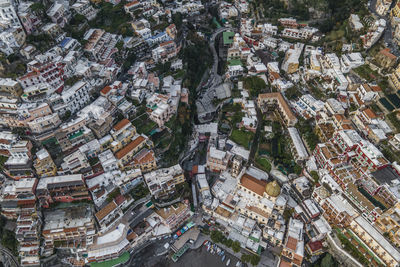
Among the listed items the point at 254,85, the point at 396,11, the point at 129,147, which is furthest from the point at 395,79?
the point at 129,147

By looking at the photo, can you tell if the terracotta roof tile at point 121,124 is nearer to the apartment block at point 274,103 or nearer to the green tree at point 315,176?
the apartment block at point 274,103

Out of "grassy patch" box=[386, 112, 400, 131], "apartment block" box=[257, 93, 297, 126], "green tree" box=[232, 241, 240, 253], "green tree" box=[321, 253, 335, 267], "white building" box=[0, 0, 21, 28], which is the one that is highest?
"white building" box=[0, 0, 21, 28]

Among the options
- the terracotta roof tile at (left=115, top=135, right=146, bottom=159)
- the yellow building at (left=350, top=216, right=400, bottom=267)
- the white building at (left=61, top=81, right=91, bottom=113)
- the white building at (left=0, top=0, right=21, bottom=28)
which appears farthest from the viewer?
the white building at (left=0, top=0, right=21, bottom=28)

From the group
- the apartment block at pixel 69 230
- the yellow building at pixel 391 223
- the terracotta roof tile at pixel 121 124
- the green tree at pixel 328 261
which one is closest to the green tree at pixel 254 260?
the green tree at pixel 328 261

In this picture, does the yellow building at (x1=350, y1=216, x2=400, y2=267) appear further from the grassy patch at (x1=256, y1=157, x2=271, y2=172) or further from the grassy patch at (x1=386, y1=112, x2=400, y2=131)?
the grassy patch at (x1=386, y1=112, x2=400, y2=131)

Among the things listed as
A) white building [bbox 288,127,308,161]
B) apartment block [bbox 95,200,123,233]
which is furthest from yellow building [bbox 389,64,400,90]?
apartment block [bbox 95,200,123,233]

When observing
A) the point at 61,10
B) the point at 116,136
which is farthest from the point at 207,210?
the point at 61,10

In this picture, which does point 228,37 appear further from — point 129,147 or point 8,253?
point 8,253
